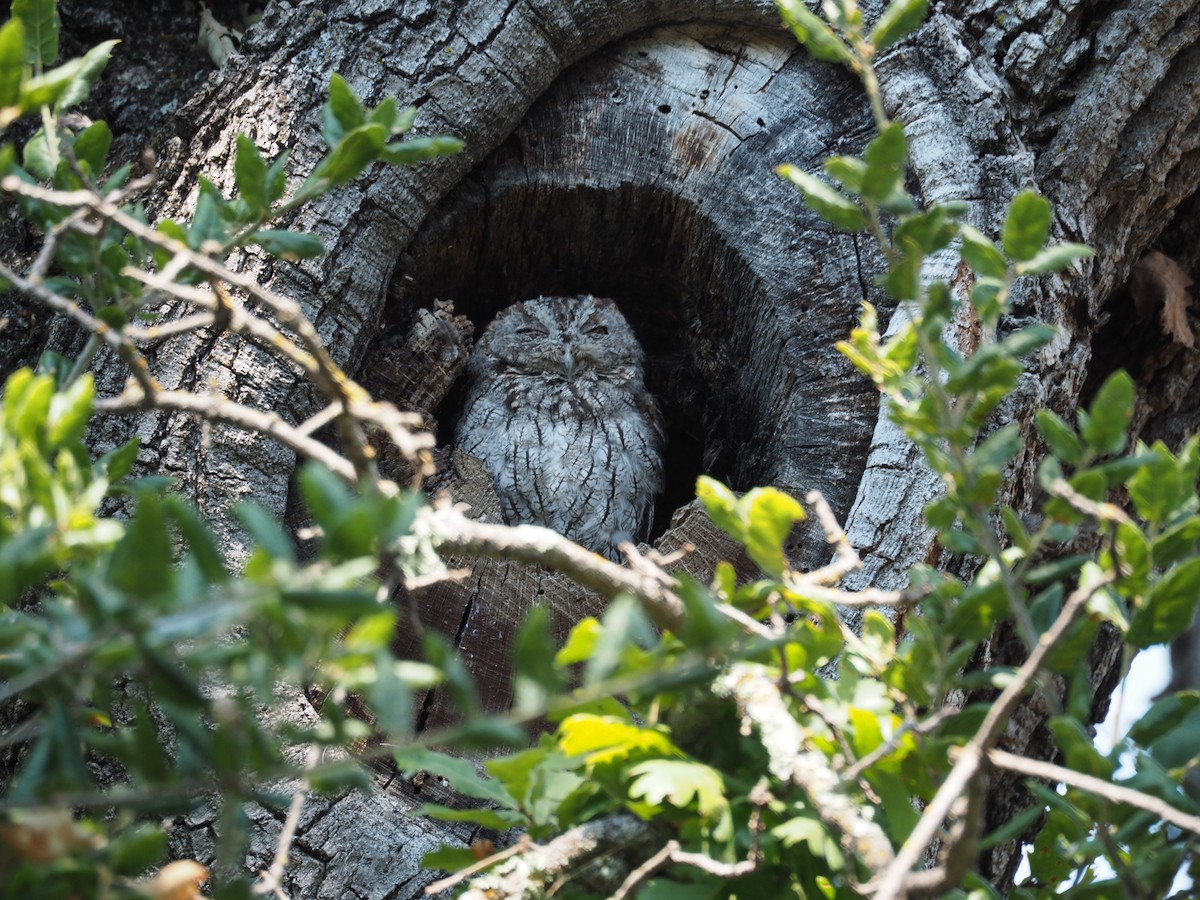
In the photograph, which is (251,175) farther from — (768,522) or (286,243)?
(768,522)

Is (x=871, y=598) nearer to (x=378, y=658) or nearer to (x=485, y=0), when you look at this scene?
(x=378, y=658)

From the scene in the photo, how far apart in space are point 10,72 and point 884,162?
591 mm

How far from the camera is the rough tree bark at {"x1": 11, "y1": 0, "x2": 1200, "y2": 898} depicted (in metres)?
1.55

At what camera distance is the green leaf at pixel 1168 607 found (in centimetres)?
77

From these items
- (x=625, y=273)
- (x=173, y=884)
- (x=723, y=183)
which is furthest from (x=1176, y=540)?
(x=625, y=273)

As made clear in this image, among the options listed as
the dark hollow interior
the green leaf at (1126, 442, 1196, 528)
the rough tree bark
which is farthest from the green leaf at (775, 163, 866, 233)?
the dark hollow interior

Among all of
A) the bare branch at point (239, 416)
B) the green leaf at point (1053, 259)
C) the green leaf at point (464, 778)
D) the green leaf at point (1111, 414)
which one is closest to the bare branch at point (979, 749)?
the green leaf at point (1111, 414)

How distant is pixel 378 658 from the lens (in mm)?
522

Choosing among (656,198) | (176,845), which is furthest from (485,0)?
(176,845)

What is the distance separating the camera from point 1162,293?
2057mm

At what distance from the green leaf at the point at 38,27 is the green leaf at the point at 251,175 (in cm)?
17

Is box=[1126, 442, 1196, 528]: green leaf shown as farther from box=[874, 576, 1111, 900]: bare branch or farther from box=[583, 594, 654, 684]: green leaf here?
box=[583, 594, 654, 684]: green leaf

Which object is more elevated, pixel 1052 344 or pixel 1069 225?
pixel 1069 225

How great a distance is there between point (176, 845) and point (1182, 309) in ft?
6.31
